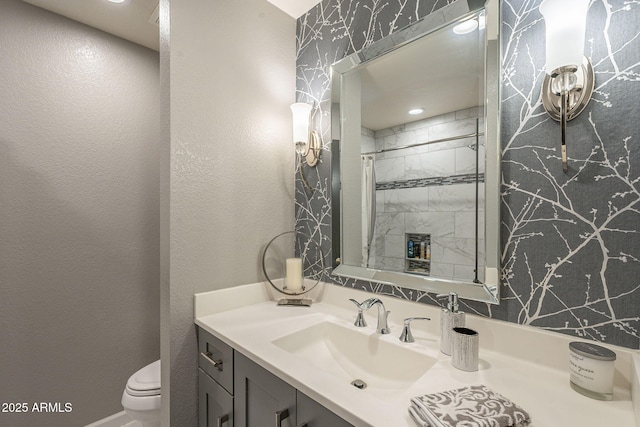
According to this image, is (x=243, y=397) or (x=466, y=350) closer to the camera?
(x=466, y=350)

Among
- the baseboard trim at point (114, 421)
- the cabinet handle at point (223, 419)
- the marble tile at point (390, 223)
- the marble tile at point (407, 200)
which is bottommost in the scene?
the baseboard trim at point (114, 421)

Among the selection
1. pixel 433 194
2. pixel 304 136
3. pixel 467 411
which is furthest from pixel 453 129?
pixel 467 411

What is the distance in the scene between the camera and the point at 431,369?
816mm

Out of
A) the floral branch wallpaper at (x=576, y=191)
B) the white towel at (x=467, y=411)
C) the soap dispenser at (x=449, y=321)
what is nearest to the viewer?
the white towel at (x=467, y=411)

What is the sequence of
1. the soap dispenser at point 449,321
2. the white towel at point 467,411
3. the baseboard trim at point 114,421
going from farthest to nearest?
the baseboard trim at point 114,421
the soap dispenser at point 449,321
the white towel at point 467,411

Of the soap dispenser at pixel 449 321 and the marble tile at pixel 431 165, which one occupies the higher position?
the marble tile at pixel 431 165

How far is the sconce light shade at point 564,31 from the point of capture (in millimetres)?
742

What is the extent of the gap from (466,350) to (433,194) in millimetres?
535

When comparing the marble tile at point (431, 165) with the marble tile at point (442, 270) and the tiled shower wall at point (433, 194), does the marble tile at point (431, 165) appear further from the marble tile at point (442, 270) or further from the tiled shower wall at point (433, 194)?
the marble tile at point (442, 270)

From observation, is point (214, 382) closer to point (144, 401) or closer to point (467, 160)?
point (144, 401)

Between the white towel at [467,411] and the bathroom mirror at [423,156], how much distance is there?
0.37 meters

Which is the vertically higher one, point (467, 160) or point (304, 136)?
point (304, 136)

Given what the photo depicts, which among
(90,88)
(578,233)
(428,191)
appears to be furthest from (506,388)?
(90,88)

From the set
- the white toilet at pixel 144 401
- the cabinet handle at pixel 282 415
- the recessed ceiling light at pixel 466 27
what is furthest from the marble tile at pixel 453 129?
the white toilet at pixel 144 401
